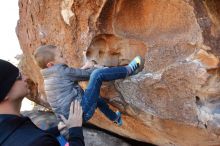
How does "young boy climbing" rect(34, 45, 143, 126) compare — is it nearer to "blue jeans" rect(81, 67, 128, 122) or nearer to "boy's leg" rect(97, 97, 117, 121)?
"blue jeans" rect(81, 67, 128, 122)

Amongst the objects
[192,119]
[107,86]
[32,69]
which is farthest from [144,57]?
[32,69]

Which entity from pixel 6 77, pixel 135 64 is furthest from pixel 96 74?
pixel 6 77

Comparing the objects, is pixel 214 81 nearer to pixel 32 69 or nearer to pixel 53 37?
pixel 53 37

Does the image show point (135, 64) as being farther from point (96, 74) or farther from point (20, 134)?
point (20, 134)

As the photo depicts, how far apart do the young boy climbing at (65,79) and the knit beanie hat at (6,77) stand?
3.39 ft

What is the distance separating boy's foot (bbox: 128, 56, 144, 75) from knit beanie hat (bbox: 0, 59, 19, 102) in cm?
150

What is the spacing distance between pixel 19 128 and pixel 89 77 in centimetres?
139

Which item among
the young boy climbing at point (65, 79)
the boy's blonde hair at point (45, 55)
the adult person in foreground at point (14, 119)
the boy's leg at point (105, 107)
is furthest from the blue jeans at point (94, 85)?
the adult person in foreground at point (14, 119)

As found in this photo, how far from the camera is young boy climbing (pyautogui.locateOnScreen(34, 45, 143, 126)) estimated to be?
264 centimetres

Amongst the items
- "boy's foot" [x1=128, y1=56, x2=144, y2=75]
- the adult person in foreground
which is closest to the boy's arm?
"boy's foot" [x1=128, y1=56, x2=144, y2=75]

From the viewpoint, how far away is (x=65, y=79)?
2701 mm

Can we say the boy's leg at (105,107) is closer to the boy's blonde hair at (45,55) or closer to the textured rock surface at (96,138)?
the boy's blonde hair at (45,55)

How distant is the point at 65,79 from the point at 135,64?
0.60 metres

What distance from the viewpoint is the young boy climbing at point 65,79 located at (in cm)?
264
